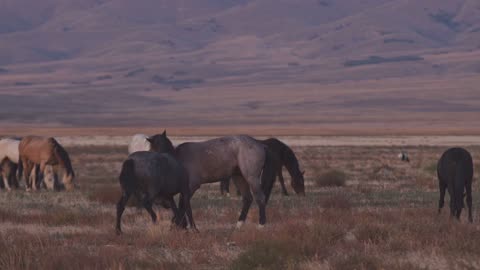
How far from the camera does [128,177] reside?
14.7 metres

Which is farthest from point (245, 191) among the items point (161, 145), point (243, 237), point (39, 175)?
point (39, 175)

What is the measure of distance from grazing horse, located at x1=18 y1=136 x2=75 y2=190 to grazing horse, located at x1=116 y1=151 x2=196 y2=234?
1101cm

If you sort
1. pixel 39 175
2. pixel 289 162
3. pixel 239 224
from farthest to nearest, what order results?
pixel 39 175
pixel 289 162
pixel 239 224

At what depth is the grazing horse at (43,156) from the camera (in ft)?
84.4

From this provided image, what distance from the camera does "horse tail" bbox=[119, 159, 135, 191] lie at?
578 inches

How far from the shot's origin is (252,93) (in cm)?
16562

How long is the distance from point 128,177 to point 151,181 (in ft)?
1.00

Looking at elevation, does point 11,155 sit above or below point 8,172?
above

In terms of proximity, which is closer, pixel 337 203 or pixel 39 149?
pixel 337 203

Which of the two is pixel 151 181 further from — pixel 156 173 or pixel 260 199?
pixel 260 199

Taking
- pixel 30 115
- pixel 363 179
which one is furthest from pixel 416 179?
pixel 30 115

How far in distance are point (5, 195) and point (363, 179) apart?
426 inches

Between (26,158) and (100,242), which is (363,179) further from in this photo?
(100,242)

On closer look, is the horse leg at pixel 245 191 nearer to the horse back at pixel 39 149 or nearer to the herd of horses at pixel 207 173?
the herd of horses at pixel 207 173
